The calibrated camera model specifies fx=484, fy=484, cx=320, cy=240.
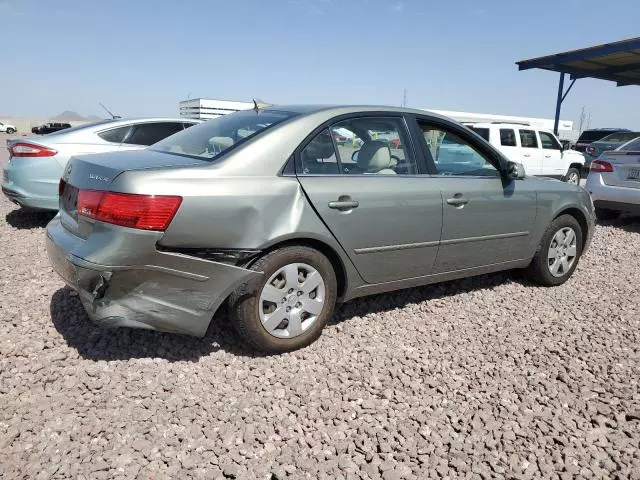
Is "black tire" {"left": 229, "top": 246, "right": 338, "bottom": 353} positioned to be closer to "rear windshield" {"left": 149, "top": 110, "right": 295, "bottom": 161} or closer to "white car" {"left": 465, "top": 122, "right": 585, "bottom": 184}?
"rear windshield" {"left": 149, "top": 110, "right": 295, "bottom": 161}

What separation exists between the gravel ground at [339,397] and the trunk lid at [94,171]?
809 millimetres

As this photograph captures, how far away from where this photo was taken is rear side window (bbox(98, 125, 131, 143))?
617cm

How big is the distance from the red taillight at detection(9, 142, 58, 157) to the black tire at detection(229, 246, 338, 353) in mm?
4209

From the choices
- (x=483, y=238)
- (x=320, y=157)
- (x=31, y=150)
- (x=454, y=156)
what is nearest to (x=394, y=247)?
(x=320, y=157)

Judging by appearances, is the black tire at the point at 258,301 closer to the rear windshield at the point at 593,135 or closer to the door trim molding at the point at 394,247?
the door trim molding at the point at 394,247

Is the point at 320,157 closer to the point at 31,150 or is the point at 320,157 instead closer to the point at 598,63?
the point at 31,150

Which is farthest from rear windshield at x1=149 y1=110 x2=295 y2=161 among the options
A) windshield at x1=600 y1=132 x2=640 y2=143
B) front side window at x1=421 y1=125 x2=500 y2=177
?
windshield at x1=600 y1=132 x2=640 y2=143

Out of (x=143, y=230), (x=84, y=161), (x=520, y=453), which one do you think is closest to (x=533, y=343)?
(x=520, y=453)

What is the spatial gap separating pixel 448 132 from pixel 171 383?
2.69 meters

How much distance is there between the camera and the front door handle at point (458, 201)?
3.54 metres

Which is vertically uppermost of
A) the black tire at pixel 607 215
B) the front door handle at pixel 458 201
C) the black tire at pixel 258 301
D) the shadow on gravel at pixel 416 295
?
the front door handle at pixel 458 201

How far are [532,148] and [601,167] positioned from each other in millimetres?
4784

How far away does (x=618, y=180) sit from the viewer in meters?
7.12

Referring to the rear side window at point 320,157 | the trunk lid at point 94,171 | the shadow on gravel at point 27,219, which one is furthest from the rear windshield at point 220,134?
the shadow on gravel at point 27,219
